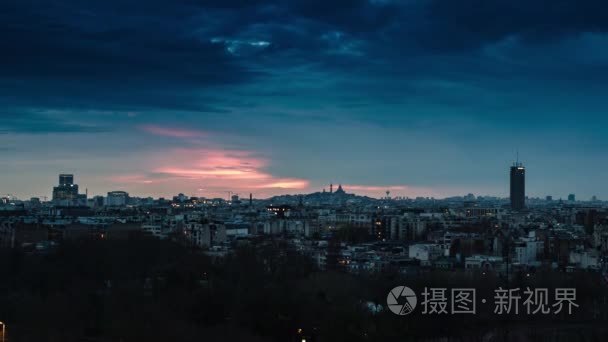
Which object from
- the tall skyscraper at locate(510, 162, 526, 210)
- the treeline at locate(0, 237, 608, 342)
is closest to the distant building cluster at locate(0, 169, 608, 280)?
the treeline at locate(0, 237, 608, 342)

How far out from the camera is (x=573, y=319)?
13641mm

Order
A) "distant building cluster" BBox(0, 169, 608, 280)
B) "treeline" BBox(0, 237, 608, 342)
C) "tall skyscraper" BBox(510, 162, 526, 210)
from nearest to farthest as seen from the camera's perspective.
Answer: "treeline" BBox(0, 237, 608, 342) → "distant building cluster" BBox(0, 169, 608, 280) → "tall skyscraper" BBox(510, 162, 526, 210)

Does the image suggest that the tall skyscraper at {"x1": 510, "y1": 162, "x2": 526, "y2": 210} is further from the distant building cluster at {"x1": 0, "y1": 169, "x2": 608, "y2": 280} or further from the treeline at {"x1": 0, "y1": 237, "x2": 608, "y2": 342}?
the treeline at {"x1": 0, "y1": 237, "x2": 608, "y2": 342}

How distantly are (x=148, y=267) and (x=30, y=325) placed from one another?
21.1ft

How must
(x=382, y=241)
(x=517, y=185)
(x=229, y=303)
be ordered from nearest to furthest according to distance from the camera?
(x=229, y=303)
(x=382, y=241)
(x=517, y=185)

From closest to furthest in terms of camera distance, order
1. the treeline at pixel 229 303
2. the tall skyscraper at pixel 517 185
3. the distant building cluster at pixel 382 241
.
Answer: the treeline at pixel 229 303 < the distant building cluster at pixel 382 241 < the tall skyscraper at pixel 517 185

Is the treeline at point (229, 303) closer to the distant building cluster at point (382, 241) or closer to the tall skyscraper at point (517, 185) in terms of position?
the distant building cluster at point (382, 241)

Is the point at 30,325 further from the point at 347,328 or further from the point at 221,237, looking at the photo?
the point at 221,237

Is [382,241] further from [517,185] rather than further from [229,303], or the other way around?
[517,185]

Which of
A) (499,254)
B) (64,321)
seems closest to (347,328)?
(64,321)

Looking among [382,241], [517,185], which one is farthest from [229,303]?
[517,185]

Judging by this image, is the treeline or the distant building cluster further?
the distant building cluster

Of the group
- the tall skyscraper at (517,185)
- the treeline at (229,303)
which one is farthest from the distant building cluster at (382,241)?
the tall skyscraper at (517,185)

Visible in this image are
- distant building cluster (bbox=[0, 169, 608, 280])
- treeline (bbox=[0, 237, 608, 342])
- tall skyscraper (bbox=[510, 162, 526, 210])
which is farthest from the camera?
tall skyscraper (bbox=[510, 162, 526, 210])
